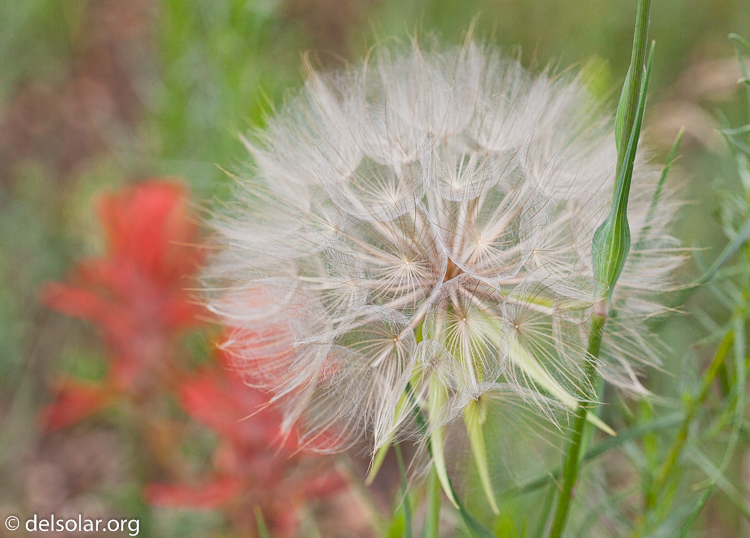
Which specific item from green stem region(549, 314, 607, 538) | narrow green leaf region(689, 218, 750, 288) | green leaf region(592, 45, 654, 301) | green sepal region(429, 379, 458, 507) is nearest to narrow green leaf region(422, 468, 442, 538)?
green sepal region(429, 379, 458, 507)

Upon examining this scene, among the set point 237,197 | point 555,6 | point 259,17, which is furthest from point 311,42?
point 237,197

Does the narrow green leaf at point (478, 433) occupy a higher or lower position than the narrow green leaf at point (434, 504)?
higher

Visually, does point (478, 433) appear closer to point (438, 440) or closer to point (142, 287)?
point (438, 440)

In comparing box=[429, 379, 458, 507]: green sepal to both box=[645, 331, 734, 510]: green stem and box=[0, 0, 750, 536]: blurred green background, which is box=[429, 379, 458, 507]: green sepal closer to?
box=[645, 331, 734, 510]: green stem

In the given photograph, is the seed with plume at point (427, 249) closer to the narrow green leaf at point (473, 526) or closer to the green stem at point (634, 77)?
the narrow green leaf at point (473, 526)

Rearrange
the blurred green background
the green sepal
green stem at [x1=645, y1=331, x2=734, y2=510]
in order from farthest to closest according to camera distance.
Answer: the blurred green background, green stem at [x1=645, y1=331, x2=734, y2=510], the green sepal

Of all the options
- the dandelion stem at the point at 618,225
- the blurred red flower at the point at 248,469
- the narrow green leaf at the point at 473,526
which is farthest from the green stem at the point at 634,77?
the blurred red flower at the point at 248,469
